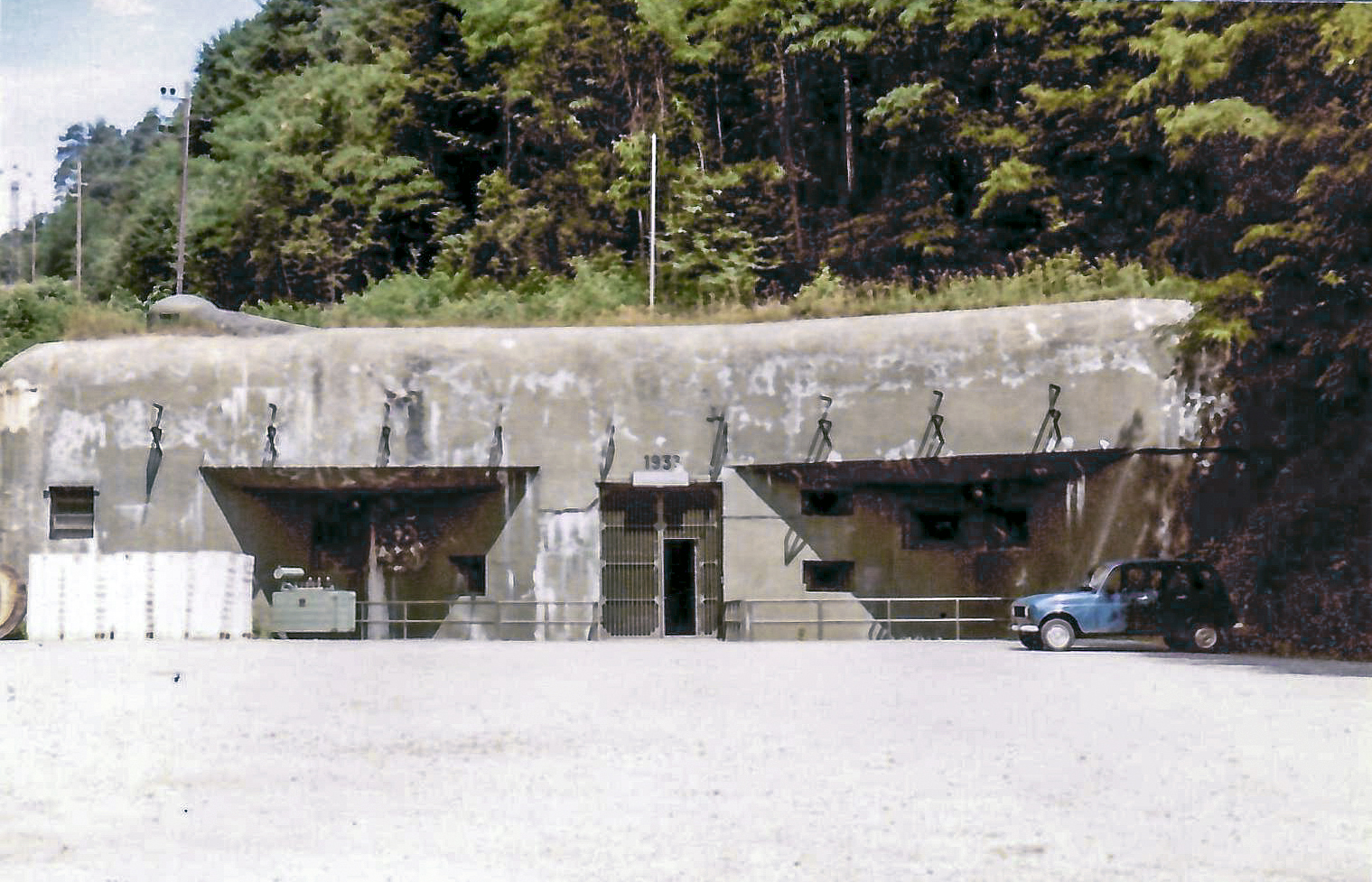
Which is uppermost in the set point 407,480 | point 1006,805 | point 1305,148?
point 1305,148

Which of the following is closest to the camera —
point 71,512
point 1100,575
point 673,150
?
point 1100,575

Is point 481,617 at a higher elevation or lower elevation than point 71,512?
lower

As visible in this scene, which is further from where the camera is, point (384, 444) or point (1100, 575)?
point (384, 444)

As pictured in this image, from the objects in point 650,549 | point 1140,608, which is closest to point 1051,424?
point 1140,608

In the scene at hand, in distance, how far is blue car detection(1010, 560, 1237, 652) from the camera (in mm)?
30141

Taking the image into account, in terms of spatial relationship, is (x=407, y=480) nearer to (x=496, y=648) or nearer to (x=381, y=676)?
(x=496, y=648)

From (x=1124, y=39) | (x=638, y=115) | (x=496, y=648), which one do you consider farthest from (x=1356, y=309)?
(x=638, y=115)

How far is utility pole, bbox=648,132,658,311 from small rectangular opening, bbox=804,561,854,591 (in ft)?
44.7

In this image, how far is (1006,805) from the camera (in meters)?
11.9

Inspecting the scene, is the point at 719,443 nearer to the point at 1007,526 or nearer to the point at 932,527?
the point at 932,527

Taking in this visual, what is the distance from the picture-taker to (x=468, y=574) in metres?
36.9

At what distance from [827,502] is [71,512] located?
1446 cm

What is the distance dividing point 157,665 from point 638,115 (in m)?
36.3

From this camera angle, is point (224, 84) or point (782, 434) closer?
point (782, 434)
